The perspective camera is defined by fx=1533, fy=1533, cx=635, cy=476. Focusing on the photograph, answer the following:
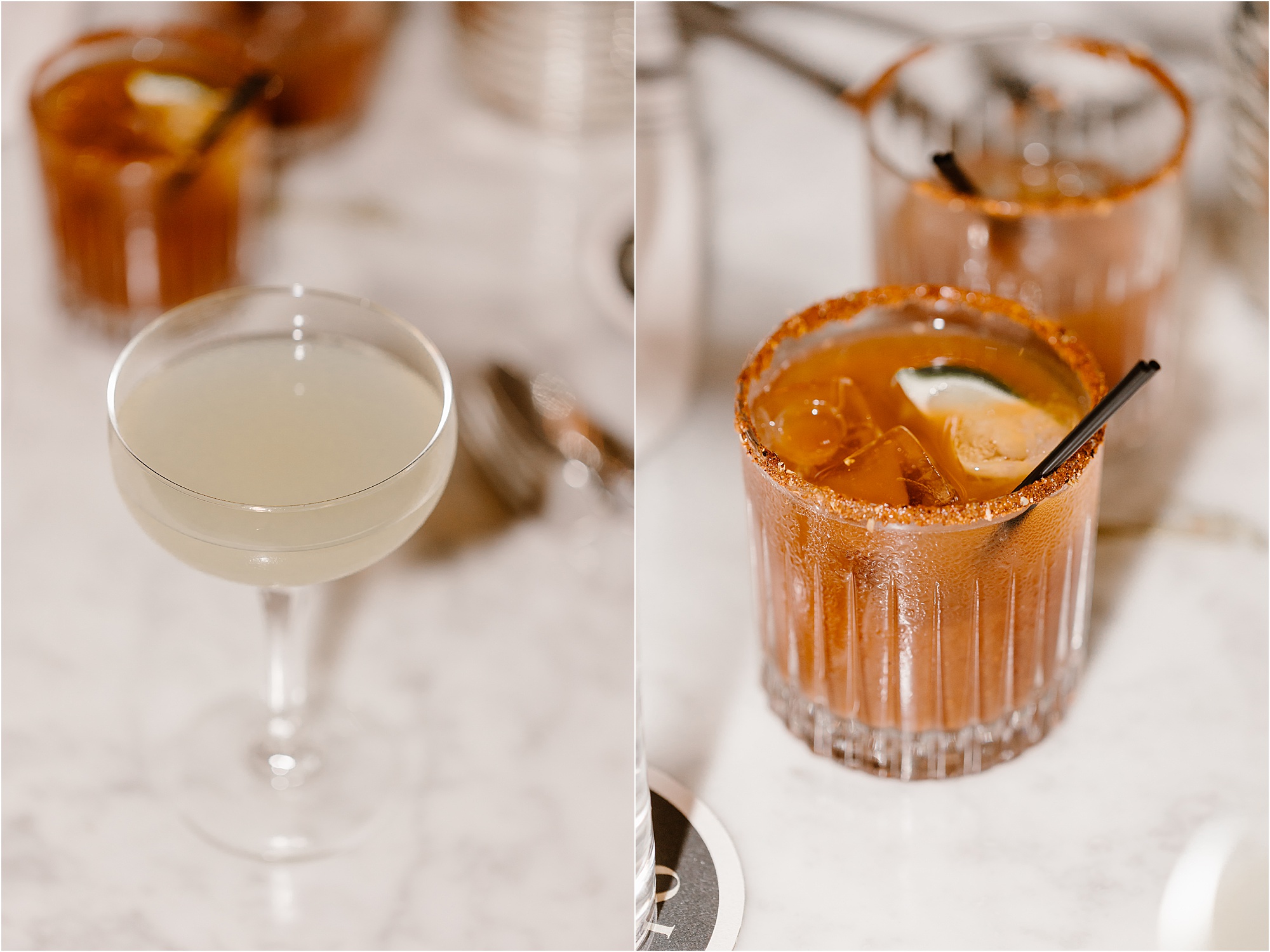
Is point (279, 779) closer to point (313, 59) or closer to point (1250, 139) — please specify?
point (313, 59)

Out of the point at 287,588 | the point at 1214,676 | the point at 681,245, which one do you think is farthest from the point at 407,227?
the point at 1214,676

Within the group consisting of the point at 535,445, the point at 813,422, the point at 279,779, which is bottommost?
the point at 279,779

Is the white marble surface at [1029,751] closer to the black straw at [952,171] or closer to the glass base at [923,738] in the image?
the glass base at [923,738]

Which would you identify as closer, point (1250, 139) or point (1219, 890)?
point (1219, 890)

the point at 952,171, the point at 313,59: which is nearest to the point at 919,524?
the point at 952,171

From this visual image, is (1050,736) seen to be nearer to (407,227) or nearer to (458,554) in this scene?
(458,554)

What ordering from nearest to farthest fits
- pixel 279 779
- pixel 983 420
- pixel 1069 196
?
pixel 983 420, pixel 279 779, pixel 1069 196

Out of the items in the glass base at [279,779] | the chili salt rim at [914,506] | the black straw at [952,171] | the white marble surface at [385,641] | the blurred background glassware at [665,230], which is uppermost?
the black straw at [952,171]

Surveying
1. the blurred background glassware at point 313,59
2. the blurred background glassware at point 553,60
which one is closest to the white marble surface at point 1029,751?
the blurred background glassware at point 553,60
